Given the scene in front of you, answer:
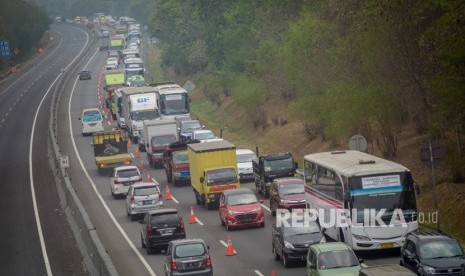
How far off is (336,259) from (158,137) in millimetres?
37202

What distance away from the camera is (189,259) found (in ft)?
110

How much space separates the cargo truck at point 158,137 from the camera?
218 ft

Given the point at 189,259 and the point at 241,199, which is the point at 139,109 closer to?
the point at 241,199

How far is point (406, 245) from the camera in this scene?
3184 cm

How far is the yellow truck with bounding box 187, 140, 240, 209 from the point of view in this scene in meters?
50.0

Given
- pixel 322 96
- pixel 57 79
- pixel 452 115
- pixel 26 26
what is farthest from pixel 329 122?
pixel 26 26

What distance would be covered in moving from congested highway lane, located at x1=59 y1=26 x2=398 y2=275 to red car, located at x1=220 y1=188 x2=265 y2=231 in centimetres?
38

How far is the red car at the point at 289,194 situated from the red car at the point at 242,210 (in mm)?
1321

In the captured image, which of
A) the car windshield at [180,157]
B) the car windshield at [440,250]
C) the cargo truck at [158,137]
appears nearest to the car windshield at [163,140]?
the cargo truck at [158,137]

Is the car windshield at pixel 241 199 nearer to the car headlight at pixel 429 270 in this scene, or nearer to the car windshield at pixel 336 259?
the car windshield at pixel 336 259

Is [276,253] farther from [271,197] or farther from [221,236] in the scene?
[271,197]

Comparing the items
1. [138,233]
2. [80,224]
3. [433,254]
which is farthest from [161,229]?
[433,254]

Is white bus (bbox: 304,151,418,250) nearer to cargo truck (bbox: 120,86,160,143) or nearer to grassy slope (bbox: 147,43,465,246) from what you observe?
grassy slope (bbox: 147,43,465,246)

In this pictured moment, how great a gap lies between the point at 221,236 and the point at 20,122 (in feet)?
197
